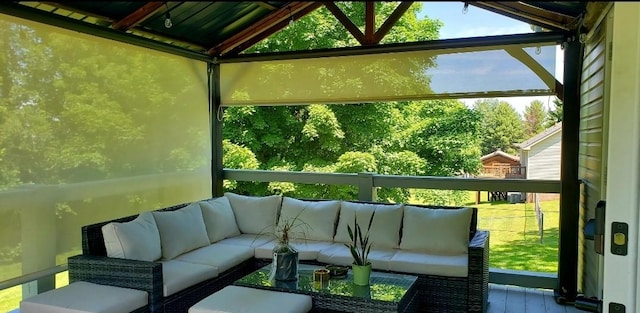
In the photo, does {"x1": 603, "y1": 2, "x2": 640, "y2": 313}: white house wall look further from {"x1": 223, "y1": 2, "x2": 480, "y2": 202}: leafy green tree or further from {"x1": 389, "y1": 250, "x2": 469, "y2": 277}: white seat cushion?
{"x1": 223, "y1": 2, "x2": 480, "y2": 202}: leafy green tree

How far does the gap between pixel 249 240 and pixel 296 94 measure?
5.88ft

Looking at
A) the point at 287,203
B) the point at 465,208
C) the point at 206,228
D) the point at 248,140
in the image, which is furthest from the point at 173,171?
the point at 248,140

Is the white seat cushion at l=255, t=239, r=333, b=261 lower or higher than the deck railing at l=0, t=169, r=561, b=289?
lower

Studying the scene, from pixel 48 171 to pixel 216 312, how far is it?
1.88 metres

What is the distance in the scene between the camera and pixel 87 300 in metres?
2.87

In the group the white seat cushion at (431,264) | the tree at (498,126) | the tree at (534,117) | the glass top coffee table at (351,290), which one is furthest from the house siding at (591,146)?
the tree at (498,126)

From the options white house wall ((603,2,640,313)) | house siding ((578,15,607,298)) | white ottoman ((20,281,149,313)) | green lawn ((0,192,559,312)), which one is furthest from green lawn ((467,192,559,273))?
white house wall ((603,2,640,313))

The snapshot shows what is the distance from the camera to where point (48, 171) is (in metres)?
3.63

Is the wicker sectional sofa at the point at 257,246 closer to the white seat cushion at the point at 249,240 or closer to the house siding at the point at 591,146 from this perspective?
the white seat cushion at the point at 249,240

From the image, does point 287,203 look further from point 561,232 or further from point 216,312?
point 561,232

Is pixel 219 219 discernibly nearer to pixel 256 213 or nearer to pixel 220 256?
pixel 256 213

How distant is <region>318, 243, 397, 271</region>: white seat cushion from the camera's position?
3.90 m

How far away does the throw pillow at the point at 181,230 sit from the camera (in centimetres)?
390

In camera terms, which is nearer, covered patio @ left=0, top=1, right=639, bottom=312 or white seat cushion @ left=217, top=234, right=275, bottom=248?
covered patio @ left=0, top=1, right=639, bottom=312
